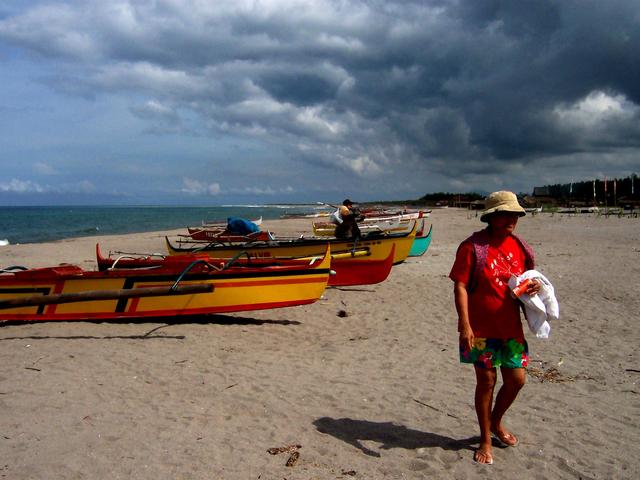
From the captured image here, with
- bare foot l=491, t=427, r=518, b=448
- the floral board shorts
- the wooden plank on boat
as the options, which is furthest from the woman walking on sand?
the wooden plank on boat

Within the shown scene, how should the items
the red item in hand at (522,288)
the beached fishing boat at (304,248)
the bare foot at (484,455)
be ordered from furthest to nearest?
the beached fishing boat at (304,248)
the bare foot at (484,455)
the red item in hand at (522,288)

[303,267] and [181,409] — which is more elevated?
[303,267]

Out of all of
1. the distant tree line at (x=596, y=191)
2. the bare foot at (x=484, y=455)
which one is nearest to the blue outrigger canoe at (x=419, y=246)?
the bare foot at (x=484, y=455)

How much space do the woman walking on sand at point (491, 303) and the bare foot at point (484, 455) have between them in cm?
33

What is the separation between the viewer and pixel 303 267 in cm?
788

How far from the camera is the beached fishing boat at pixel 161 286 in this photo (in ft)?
25.1

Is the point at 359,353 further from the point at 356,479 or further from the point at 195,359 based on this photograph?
the point at 356,479

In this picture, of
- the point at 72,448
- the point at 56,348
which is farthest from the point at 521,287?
the point at 56,348

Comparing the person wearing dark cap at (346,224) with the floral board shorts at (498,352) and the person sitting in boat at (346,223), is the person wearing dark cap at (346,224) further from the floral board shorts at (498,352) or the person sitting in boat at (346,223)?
the floral board shorts at (498,352)

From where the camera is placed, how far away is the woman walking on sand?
3.40 meters

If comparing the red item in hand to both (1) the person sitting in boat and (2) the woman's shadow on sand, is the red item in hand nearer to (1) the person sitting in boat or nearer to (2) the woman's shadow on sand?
(2) the woman's shadow on sand

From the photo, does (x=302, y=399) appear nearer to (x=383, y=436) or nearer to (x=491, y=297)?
(x=383, y=436)

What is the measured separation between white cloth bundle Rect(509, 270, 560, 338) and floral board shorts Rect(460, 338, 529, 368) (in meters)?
0.15

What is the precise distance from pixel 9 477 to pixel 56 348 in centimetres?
327
